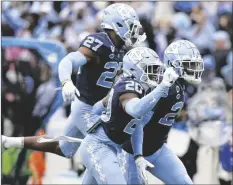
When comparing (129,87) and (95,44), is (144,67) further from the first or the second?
(95,44)

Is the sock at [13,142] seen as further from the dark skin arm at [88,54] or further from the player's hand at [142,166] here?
the player's hand at [142,166]

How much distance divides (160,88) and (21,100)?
4.51 m

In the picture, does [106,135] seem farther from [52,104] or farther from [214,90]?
[214,90]

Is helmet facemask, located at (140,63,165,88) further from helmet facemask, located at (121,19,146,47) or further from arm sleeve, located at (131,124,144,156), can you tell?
helmet facemask, located at (121,19,146,47)

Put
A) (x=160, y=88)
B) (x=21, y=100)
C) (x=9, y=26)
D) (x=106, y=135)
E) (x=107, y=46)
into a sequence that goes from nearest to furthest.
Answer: (x=160, y=88) → (x=106, y=135) → (x=107, y=46) → (x=21, y=100) → (x=9, y=26)

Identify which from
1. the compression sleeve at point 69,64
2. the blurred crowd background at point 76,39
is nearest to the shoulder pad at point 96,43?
the compression sleeve at point 69,64

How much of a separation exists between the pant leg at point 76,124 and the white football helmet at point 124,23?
67 centimetres

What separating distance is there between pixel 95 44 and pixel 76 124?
0.75 metres

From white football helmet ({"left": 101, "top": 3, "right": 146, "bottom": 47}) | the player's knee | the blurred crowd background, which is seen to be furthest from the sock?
the blurred crowd background

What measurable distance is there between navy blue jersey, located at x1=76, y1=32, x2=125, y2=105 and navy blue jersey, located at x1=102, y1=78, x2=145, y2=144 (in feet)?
2.61

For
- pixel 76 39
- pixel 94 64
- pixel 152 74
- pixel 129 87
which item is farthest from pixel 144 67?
pixel 76 39

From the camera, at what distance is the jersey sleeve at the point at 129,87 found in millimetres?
7828

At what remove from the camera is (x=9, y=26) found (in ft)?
50.6

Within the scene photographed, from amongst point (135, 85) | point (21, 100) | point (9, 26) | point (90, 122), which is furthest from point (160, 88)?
point (9, 26)
